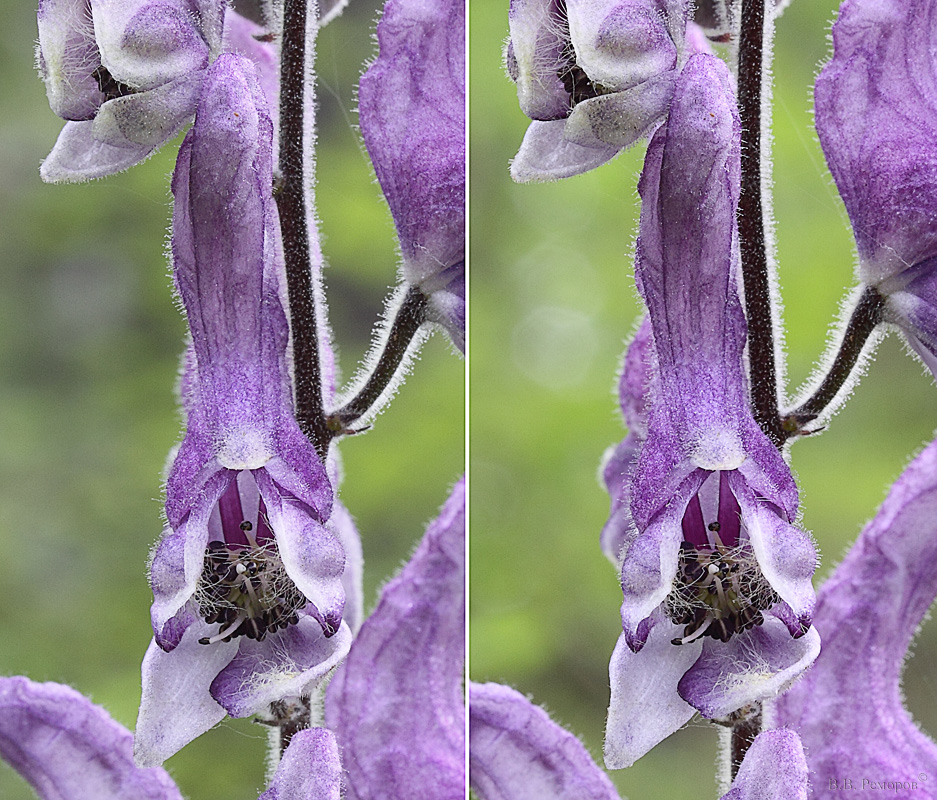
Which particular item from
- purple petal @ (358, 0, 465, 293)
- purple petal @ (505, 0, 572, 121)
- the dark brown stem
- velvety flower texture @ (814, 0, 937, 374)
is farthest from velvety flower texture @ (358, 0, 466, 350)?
the dark brown stem

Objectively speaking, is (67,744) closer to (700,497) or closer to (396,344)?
(396,344)

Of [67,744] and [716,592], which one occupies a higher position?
[716,592]

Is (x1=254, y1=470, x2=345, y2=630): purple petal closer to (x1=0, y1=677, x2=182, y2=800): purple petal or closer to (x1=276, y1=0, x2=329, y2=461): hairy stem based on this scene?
(x1=276, y1=0, x2=329, y2=461): hairy stem

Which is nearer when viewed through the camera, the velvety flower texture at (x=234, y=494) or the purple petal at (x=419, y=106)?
the velvety flower texture at (x=234, y=494)

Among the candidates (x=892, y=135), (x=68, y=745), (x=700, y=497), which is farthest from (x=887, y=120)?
(x=68, y=745)

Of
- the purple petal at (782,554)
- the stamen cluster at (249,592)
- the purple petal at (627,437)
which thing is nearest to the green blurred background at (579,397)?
the purple petal at (627,437)

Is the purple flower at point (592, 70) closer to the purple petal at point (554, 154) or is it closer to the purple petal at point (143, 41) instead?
the purple petal at point (554, 154)
